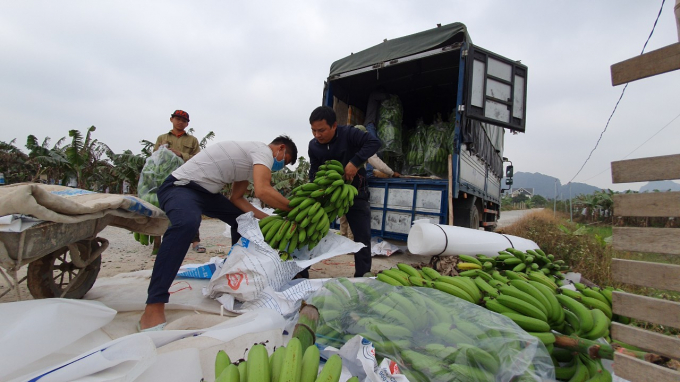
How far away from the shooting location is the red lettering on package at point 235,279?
Answer: 245 cm

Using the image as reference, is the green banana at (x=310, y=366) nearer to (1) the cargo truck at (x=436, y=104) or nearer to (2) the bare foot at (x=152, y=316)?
(2) the bare foot at (x=152, y=316)

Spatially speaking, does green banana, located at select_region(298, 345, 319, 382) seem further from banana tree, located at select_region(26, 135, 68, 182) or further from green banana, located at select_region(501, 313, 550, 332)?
banana tree, located at select_region(26, 135, 68, 182)

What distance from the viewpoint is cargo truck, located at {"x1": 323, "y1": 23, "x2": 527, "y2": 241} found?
16.0 feet

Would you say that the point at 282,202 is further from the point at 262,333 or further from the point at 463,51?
the point at 463,51

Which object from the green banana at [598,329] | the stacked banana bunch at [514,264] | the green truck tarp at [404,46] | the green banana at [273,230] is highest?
the green truck tarp at [404,46]

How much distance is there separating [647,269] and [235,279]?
7.98ft

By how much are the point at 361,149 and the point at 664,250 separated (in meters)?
2.39

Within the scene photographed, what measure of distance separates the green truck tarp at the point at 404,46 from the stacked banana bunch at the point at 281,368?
496cm

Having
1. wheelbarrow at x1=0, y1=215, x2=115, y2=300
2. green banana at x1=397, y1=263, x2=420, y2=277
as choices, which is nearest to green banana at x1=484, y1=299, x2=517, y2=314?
green banana at x1=397, y1=263, x2=420, y2=277

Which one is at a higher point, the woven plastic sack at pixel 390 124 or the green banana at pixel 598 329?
the woven plastic sack at pixel 390 124

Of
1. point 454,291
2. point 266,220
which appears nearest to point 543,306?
point 454,291

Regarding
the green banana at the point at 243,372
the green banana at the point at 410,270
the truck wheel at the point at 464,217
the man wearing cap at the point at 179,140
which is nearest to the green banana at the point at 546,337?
the green banana at the point at 410,270

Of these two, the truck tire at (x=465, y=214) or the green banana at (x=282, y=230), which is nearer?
the green banana at (x=282, y=230)

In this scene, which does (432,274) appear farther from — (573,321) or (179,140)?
(179,140)
